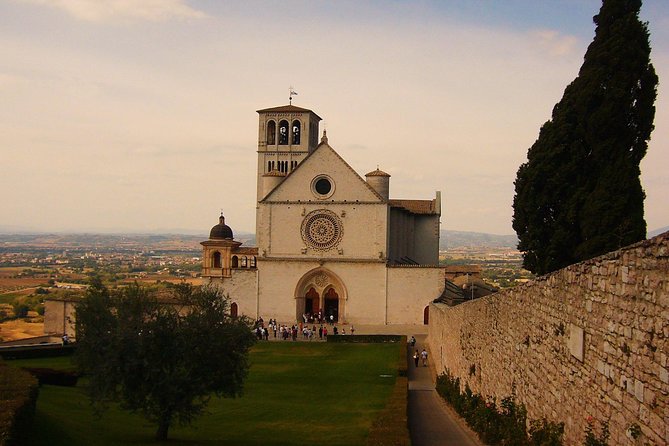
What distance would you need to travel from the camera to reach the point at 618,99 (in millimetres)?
30375

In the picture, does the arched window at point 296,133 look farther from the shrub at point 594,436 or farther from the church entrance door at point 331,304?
the shrub at point 594,436

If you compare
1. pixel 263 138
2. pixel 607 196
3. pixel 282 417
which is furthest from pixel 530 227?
pixel 263 138

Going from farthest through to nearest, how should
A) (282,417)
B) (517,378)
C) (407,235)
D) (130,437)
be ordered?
(407,235) → (282,417) → (130,437) → (517,378)

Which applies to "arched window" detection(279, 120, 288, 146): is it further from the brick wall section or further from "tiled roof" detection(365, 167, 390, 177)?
the brick wall section

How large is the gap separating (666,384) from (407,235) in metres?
65.9

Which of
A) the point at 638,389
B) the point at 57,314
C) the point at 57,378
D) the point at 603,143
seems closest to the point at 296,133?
the point at 57,314

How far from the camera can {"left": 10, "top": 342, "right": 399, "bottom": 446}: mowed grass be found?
1983 centimetres

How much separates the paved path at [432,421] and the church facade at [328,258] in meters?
26.7

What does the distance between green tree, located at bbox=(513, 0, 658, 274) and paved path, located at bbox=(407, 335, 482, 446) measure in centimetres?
739

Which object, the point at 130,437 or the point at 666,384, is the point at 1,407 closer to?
the point at 130,437

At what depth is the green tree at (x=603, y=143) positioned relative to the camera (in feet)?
97.2

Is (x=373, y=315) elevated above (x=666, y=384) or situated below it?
below

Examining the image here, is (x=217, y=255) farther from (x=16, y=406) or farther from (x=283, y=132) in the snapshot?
(x=16, y=406)

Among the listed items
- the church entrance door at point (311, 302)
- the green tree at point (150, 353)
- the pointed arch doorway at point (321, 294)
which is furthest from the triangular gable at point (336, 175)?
the green tree at point (150, 353)
